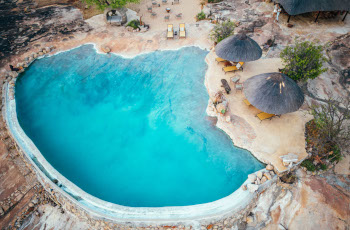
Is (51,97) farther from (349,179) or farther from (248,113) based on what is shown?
(349,179)

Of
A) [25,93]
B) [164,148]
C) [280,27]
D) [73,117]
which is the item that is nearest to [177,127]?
[164,148]

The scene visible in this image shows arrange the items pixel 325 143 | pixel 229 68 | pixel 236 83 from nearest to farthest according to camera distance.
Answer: pixel 325 143
pixel 236 83
pixel 229 68

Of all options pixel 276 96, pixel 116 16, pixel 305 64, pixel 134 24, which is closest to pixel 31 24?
pixel 116 16

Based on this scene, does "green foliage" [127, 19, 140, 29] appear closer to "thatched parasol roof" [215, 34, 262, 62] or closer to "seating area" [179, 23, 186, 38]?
"seating area" [179, 23, 186, 38]

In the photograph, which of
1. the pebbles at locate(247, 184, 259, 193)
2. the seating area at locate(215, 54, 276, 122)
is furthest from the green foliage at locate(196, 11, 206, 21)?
the pebbles at locate(247, 184, 259, 193)

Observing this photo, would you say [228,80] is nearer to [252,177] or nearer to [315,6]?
[252,177]

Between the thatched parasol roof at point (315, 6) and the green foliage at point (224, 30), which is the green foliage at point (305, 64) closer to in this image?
the green foliage at point (224, 30)

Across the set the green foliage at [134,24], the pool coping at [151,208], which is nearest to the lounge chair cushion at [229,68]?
the pool coping at [151,208]

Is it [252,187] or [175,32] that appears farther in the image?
[175,32]
